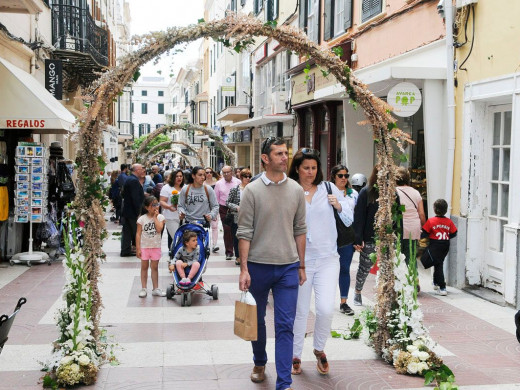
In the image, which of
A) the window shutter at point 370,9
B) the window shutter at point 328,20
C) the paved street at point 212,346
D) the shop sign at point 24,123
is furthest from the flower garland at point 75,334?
the window shutter at point 328,20

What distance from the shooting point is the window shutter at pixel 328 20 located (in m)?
16.2

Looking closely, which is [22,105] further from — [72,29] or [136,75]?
[72,29]

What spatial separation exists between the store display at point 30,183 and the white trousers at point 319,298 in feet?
25.0

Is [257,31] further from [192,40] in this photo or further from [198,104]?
[198,104]

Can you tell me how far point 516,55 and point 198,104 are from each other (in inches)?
1795

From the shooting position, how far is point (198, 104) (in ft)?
173

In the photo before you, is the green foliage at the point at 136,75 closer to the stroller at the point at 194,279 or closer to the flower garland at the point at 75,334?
the flower garland at the point at 75,334

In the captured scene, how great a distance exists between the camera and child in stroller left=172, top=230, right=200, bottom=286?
8.63 metres

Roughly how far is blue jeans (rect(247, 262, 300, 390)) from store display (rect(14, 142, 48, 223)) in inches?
305

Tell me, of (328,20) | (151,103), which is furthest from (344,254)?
(151,103)

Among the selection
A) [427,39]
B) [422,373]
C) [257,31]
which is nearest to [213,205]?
[427,39]

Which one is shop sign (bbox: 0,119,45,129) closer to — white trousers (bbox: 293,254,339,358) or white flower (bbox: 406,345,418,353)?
white trousers (bbox: 293,254,339,358)

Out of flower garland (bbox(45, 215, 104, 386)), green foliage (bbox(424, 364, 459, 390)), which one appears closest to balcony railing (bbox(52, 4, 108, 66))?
Result: flower garland (bbox(45, 215, 104, 386))

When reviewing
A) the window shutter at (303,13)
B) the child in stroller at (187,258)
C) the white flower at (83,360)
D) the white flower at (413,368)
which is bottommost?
the white flower at (413,368)
